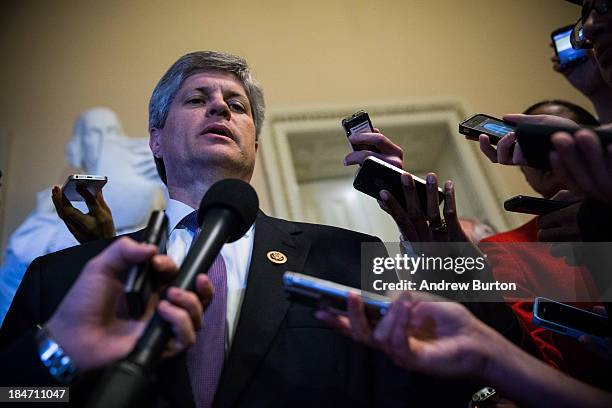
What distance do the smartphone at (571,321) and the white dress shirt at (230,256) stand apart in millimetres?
568

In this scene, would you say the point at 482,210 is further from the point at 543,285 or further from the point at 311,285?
the point at 311,285

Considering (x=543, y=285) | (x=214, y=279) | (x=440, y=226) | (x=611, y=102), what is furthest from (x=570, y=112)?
(x=214, y=279)

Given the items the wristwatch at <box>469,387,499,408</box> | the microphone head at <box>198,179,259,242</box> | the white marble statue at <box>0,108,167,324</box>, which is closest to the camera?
the microphone head at <box>198,179,259,242</box>

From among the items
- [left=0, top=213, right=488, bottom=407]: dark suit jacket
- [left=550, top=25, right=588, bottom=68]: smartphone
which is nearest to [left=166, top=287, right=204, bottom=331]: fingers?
[left=0, top=213, right=488, bottom=407]: dark suit jacket

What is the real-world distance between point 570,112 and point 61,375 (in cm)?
185

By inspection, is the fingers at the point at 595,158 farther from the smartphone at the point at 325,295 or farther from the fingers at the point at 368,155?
the fingers at the point at 368,155

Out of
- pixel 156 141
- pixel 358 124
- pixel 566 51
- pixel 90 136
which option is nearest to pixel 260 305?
pixel 358 124

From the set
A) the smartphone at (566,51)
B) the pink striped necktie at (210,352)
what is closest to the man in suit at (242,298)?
the pink striped necktie at (210,352)

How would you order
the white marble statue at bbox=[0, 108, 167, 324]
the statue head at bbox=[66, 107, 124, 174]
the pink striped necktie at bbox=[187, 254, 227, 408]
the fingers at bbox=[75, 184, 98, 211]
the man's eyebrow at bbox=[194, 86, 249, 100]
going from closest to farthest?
the pink striped necktie at bbox=[187, 254, 227, 408] < the fingers at bbox=[75, 184, 98, 211] < the man's eyebrow at bbox=[194, 86, 249, 100] < the white marble statue at bbox=[0, 108, 167, 324] < the statue head at bbox=[66, 107, 124, 174]

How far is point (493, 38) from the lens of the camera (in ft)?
11.5

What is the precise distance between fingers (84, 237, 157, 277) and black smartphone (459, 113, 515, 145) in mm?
771

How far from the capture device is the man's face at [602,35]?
3.35 ft

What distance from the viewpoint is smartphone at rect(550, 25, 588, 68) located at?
1.80m

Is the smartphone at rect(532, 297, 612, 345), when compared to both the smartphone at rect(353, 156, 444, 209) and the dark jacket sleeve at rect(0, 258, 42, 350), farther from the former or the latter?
the dark jacket sleeve at rect(0, 258, 42, 350)
